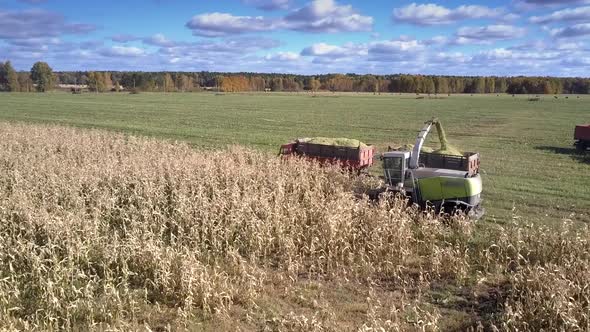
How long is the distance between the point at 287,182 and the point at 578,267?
6855 mm

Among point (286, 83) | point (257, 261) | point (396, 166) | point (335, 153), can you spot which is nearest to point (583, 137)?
point (335, 153)

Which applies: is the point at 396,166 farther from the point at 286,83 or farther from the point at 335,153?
the point at 286,83

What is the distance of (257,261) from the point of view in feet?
27.8

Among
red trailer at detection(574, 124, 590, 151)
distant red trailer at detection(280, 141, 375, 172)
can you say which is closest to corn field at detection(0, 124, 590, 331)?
distant red trailer at detection(280, 141, 375, 172)

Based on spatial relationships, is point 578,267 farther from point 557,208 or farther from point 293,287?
point 557,208

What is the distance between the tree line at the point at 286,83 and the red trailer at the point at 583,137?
115855mm

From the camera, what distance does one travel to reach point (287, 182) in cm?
1215

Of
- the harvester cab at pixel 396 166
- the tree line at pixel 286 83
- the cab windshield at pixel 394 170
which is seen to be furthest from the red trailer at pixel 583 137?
the tree line at pixel 286 83

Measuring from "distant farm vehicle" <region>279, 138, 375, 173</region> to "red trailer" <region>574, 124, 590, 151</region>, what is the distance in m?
13.4

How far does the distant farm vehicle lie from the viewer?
1483cm

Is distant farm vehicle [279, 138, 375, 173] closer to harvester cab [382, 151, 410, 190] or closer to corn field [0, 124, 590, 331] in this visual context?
corn field [0, 124, 590, 331]

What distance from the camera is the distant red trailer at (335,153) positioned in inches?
584

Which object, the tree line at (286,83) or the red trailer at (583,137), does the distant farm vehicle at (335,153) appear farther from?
the tree line at (286,83)

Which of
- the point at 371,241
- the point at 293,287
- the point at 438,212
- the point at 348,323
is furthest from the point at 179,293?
the point at 438,212
